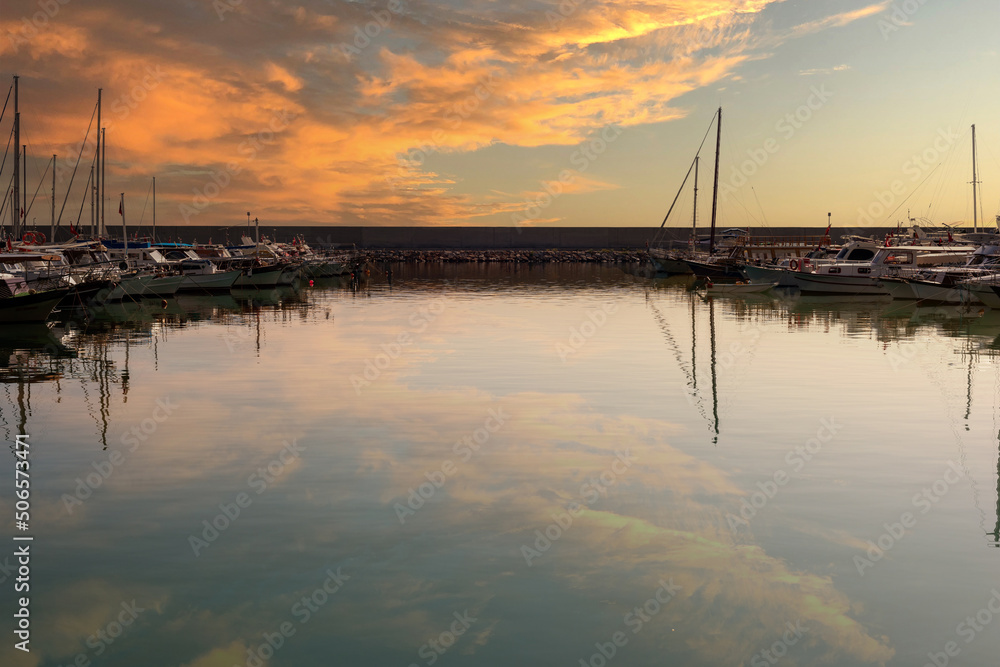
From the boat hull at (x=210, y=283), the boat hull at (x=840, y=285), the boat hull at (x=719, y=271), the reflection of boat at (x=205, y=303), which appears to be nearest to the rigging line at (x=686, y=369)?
the boat hull at (x=840, y=285)

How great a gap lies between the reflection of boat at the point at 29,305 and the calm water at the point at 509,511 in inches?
420

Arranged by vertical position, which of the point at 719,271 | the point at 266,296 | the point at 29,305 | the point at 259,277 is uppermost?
the point at 719,271

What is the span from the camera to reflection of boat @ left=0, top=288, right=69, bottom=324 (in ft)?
126

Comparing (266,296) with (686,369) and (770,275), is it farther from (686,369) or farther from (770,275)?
(686,369)

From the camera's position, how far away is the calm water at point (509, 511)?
9172 millimetres

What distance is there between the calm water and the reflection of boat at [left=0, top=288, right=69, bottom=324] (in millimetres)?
10674

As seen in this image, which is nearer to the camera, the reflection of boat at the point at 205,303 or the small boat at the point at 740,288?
the reflection of boat at the point at 205,303

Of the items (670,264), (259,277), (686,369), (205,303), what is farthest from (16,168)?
(670,264)

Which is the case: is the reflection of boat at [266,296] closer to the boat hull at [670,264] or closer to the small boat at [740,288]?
the small boat at [740,288]

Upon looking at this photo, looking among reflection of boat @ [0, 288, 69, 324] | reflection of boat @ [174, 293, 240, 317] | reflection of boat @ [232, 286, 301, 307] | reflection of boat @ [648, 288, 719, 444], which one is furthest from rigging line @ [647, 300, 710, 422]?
reflection of boat @ [0, 288, 69, 324]

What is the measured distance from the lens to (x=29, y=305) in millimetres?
38812

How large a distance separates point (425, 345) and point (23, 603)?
24.0 meters

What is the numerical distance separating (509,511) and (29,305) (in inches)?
1308

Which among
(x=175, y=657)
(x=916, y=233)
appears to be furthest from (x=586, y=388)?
(x=916, y=233)
